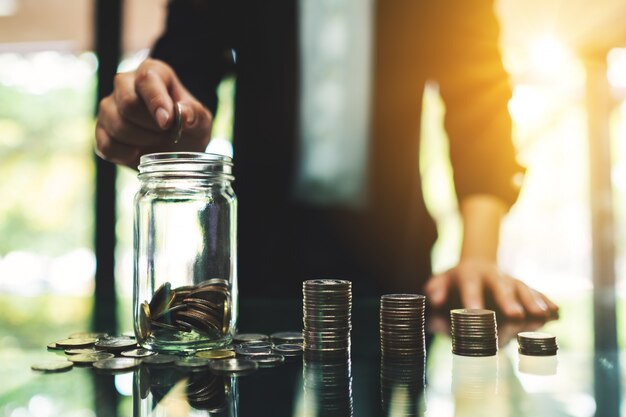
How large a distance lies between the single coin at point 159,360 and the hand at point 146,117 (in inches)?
16.5

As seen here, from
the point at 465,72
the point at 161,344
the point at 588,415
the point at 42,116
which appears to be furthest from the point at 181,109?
the point at 42,116

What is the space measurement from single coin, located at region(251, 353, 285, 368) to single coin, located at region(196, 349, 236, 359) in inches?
1.4

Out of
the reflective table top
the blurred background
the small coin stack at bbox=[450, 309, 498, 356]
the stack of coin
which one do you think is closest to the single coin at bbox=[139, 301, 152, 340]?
the reflective table top

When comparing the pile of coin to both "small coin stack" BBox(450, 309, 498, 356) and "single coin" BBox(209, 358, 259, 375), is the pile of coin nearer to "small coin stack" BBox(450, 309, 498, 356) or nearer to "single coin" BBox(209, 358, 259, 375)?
"single coin" BBox(209, 358, 259, 375)

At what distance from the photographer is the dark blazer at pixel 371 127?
185 cm

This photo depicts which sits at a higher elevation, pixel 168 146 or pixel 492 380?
pixel 168 146

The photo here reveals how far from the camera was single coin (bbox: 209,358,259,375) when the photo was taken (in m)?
0.71

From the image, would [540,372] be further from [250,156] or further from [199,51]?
[199,51]

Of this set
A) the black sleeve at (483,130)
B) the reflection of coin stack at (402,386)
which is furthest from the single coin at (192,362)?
the black sleeve at (483,130)

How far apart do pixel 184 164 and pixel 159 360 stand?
0.96 ft

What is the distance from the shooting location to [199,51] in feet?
6.29

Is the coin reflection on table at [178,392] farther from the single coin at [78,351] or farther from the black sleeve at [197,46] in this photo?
the black sleeve at [197,46]

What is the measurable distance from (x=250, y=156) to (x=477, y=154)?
29.5 inches

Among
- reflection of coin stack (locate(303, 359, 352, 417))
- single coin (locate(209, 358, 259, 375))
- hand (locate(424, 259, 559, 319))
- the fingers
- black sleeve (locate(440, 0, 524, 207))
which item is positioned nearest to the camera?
reflection of coin stack (locate(303, 359, 352, 417))
